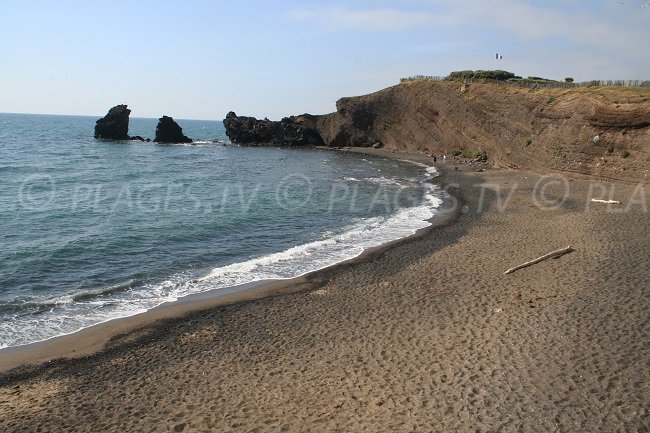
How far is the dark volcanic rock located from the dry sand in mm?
71016

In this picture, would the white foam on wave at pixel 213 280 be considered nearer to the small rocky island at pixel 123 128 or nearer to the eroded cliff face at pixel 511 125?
the eroded cliff face at pixel 511 125

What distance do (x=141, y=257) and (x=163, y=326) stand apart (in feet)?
26.9

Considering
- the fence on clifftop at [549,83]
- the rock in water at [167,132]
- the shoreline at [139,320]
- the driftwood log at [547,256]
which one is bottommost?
the shoreline at [139,320]

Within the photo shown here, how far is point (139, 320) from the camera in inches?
611

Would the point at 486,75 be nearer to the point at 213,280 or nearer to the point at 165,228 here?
the point at 165,228

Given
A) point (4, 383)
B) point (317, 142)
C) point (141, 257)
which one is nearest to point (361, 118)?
point (317, 142)

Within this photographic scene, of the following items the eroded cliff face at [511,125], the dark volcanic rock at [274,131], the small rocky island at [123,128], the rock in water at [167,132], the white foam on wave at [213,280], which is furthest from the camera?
the small rocky island at [123,128]

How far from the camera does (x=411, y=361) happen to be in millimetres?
12078

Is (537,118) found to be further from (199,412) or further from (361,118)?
(199,412)

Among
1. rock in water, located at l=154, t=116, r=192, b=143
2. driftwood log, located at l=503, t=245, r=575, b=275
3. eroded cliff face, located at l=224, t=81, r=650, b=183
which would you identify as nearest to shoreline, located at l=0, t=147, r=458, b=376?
driftwood log, located at l=503, t=245, r=575, b=275

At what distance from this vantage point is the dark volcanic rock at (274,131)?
292ft

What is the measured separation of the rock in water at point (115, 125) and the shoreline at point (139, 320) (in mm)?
87111

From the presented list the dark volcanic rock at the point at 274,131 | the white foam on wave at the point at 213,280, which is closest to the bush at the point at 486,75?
the dark volcanic rock at the point at 274,131

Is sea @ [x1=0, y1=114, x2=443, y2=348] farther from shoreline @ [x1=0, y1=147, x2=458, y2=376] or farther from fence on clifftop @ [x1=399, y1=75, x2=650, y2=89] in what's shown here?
fence on clifftop @ [x1=399, y1=75, x2=650, y2=89]
